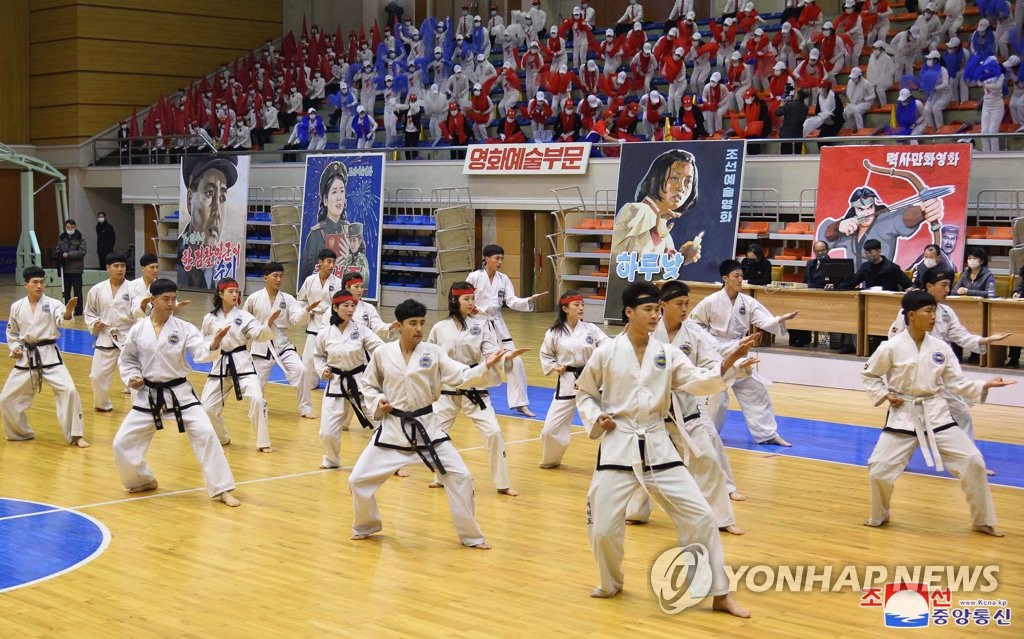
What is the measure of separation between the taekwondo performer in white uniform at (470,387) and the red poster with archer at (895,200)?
7596 millimetres

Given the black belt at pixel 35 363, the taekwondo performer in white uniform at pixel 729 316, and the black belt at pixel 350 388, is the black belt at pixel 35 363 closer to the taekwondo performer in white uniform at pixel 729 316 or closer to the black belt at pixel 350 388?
the black belt at pixel 350 388

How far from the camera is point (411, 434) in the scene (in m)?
7.48

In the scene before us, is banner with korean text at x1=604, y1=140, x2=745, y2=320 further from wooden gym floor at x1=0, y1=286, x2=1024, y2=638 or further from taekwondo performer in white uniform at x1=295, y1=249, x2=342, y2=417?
wooden gym floor at x1=0, y1=286, x2=1024, y2=638

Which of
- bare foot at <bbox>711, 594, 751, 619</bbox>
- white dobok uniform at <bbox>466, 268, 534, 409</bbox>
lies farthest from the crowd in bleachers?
bare foot at <bbox>711, 594, 751, 619</bbox>

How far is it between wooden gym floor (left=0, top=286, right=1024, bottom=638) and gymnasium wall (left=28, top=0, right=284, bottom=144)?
75.5ft

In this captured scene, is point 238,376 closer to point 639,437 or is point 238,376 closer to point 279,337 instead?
point 279,337

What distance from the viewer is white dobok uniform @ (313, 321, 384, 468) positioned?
9898mm

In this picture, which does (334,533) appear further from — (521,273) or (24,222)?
(24,222)

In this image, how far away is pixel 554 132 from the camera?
2231 cm

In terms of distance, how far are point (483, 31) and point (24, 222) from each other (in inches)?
442

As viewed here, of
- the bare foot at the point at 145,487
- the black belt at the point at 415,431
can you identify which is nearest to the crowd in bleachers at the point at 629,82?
the black belt at the point at 415,431

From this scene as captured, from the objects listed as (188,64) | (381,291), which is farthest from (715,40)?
(188,64)

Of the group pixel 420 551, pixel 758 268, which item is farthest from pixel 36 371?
pixel 758 268

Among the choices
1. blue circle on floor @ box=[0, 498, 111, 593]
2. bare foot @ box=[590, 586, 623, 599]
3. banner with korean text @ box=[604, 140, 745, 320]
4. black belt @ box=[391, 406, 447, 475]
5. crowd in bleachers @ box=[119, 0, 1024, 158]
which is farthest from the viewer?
banner with korean text @ box=[604, 140, 745, 320]
